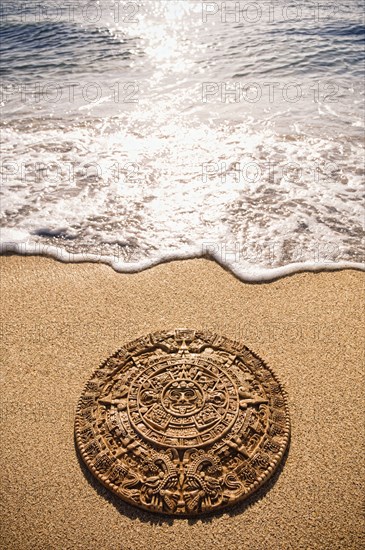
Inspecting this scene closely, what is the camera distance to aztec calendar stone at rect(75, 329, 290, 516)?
2705mm

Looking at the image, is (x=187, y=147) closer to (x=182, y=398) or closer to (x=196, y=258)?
(x=196, y=258)

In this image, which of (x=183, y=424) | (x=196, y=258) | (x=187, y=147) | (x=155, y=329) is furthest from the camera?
(x=187, y=147)

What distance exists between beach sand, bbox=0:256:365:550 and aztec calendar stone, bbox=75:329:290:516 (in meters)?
0.12

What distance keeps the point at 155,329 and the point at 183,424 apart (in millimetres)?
1113

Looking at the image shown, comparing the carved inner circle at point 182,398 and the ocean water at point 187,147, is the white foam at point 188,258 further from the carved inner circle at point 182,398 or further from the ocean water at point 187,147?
the carved inner circle at point 182,398

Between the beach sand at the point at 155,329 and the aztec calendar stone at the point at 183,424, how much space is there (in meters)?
0.12

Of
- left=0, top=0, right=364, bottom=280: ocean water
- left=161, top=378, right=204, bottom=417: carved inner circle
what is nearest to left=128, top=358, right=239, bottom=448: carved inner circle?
left=161, top=378, right=204, bottom=417: carved inner circle

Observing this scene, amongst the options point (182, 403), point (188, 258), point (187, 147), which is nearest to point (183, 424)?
point (182, 403)

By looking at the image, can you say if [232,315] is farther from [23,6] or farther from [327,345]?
[23,6]

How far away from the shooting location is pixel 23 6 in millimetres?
16938

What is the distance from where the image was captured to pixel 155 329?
3924mm

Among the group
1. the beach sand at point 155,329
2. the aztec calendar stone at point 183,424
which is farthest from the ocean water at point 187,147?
the aztec calendar stone at point 183,424

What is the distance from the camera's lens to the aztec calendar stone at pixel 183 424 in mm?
2705

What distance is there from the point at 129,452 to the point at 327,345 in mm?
1931
